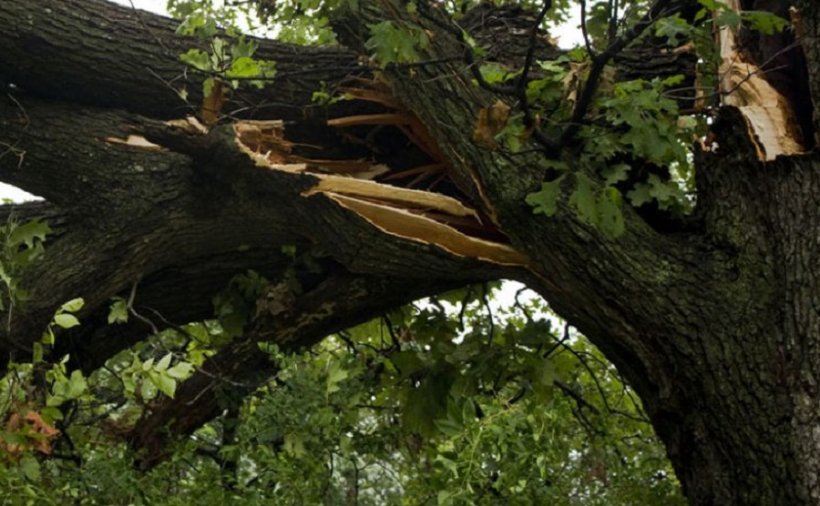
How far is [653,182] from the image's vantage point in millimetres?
3639

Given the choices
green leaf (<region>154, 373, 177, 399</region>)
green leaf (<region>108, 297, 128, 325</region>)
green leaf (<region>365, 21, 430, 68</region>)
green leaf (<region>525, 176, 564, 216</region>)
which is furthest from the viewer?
green leaf (<region>108, 297, 128, 325</region>)

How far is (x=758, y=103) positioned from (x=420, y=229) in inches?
49.6

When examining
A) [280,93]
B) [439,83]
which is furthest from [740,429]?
[280,93]

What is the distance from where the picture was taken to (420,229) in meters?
3.87

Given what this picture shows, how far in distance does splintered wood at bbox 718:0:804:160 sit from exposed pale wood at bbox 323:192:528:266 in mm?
951

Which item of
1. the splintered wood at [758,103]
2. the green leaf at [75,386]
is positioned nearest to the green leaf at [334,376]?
the green leaf at [75,386]

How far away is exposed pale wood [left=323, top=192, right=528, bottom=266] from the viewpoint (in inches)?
150

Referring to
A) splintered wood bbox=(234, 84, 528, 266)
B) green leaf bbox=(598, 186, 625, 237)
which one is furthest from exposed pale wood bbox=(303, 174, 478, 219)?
green leaf bbox=(598, 186, 625, 237)

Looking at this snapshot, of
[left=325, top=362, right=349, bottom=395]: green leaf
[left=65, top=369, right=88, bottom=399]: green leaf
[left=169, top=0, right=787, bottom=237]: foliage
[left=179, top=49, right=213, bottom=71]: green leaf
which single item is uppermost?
[left=169, top=0, right=787, bottom=237]: foliage

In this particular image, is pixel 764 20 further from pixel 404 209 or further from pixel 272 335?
pixel 272 335

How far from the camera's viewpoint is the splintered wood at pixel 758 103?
11.1 feet

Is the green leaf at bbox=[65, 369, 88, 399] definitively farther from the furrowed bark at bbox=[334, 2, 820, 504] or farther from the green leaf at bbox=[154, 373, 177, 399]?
the furrowed bark at bbox=[334, 2, 820, 504]

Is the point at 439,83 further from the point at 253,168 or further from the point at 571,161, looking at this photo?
the point at 253,168

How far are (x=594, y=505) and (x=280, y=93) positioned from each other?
2.15 m
